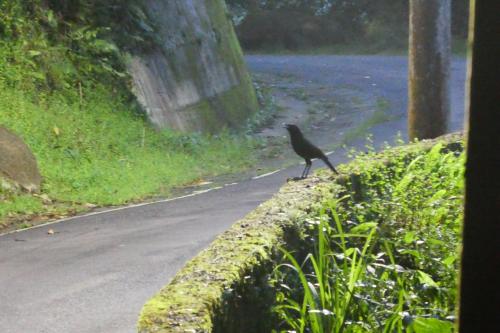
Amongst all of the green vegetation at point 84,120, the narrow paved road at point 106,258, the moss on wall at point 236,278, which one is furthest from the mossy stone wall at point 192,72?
the moss on wall at point 236,278

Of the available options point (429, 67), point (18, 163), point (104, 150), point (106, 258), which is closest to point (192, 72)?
point (104, 150)

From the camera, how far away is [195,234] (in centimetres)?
1159

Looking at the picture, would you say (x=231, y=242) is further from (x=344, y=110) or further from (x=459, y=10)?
(x=459, y=10)

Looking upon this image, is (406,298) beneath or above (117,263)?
above

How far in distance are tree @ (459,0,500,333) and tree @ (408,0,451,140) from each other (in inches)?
435

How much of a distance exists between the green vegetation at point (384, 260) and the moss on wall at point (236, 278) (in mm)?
134

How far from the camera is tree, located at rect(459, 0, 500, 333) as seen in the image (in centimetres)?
365

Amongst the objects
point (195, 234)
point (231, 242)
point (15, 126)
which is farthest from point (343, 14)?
point (231, 242)

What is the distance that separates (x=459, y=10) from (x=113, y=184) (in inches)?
1093

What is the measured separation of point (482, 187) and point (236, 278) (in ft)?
7.35

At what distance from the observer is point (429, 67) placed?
14.9 meters

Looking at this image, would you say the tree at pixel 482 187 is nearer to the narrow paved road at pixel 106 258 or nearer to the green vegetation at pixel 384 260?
the green vegetation at pixel 384 260

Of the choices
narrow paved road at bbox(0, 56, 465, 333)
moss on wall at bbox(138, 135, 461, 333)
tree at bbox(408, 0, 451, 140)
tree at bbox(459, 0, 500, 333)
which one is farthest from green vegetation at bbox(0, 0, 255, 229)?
tree at bbox(459, 0, 500, 333)

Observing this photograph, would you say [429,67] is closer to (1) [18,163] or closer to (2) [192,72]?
(1) [18,163]
